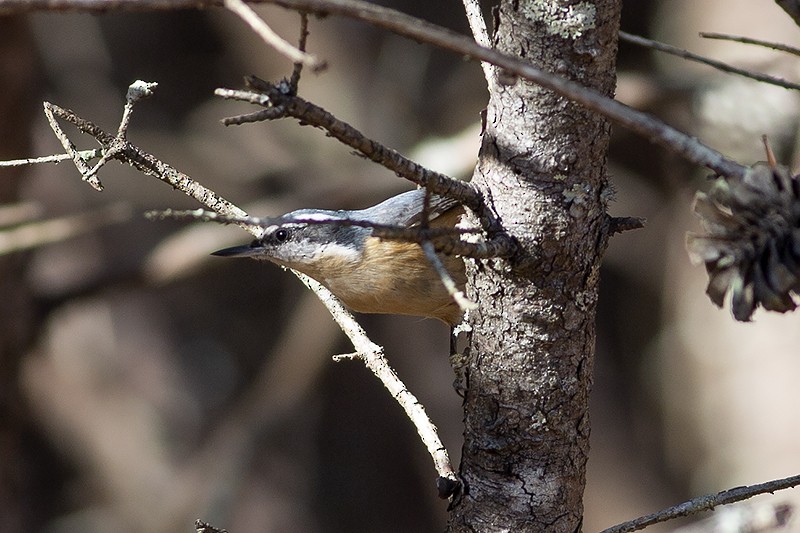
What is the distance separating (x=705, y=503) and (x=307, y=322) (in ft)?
11.9

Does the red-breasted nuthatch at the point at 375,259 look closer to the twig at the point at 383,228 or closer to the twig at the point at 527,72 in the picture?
the twig at the point at 383,228

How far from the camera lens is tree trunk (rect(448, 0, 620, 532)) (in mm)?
1293

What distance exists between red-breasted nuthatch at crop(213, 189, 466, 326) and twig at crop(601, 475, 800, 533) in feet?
2.75

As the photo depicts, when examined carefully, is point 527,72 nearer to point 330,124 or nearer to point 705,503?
point 330,124

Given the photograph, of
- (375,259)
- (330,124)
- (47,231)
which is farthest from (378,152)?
(47,231)

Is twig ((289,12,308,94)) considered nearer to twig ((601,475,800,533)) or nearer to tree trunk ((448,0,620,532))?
tree trunk ((448,0,620,532))

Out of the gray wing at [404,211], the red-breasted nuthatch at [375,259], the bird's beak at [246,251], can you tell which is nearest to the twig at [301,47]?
the red-breasted nuthatch at [375,259]

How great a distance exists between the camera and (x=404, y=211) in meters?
2.38

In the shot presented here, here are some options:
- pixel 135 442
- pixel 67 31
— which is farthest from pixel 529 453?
pixel 67 31

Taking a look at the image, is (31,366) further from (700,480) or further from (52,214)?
(700,480)

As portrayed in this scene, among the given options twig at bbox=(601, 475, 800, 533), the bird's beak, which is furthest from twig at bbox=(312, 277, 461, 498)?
the bird's beak

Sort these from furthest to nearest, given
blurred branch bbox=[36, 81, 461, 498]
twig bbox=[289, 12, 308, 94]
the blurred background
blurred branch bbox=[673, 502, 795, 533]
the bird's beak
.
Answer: the blurred background < the bird's beak < blurred branch bbox=[36, 81, 461, 498] < blurred branch bbox=[673, 502, 795, 533] < twig bbox=[289, 12, 308, 94]

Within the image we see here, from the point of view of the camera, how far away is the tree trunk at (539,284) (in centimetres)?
129

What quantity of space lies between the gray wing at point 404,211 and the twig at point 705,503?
1.08 meters
